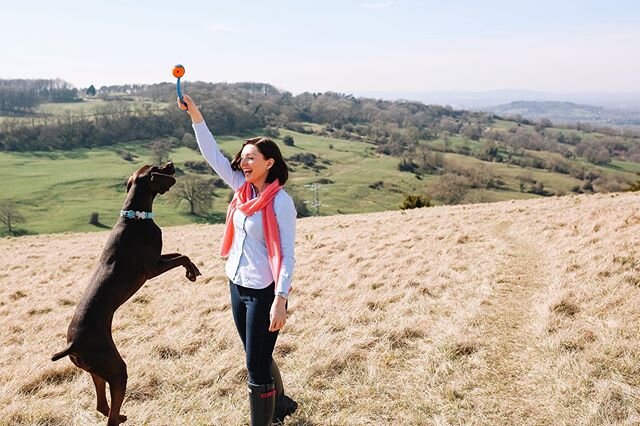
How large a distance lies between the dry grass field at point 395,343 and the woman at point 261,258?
992 mm

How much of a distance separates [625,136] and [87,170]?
155134 millimetres

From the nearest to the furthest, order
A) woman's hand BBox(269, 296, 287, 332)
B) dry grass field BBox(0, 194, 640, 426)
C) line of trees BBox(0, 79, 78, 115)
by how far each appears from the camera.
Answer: woman's hand BBox(269, 296, 287, 332) < dry grass field BBox(0, 194, 640, 426) < line of trees BBox(0, 79, 78, 115)

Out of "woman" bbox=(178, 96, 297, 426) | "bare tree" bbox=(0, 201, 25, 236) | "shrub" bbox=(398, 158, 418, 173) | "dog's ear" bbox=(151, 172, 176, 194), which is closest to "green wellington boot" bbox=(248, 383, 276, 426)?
"woman" bbox=(178, 96, 297, 426)

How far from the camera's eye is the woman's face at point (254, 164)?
3.52 meters

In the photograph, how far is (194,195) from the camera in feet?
226

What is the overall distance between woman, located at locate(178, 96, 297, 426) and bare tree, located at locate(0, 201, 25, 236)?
6924 cm

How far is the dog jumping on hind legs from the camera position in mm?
3490

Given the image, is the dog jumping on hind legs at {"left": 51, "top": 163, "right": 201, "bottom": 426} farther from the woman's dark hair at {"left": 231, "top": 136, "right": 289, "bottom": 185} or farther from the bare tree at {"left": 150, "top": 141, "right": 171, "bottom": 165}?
the bare tree at {"left": 150, "top": 141, "right": 171, "bottom": 165}

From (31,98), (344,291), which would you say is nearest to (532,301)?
(344,291)

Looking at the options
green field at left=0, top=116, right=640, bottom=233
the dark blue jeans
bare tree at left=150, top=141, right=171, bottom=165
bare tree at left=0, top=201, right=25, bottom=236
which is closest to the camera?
the dark blue jeans

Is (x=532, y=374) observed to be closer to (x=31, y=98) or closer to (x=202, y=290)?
(x=202, y=290)

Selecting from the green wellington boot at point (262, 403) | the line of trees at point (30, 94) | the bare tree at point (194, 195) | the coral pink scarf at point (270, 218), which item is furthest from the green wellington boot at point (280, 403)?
the line of trees at point (30, 94)

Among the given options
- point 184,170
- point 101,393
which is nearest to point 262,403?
point 101,393

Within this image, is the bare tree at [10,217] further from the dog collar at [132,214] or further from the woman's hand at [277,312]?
the woman's hand at [277,312]
